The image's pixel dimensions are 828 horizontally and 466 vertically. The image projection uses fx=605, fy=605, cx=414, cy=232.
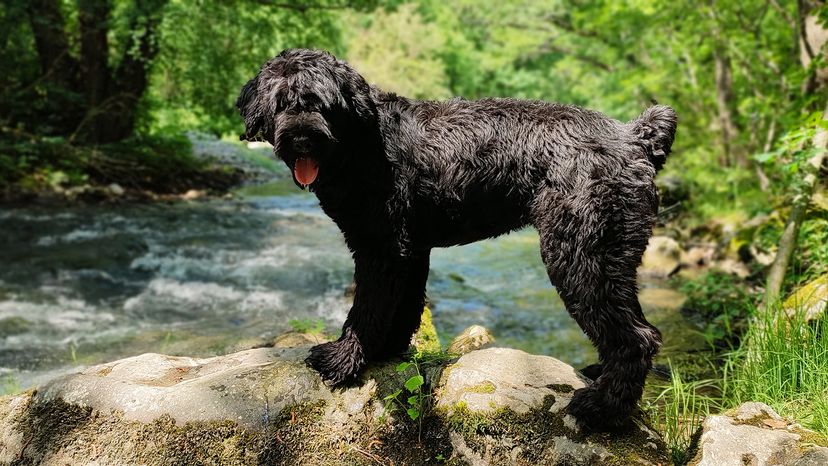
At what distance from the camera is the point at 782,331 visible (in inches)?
159

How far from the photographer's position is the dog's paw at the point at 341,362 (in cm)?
327

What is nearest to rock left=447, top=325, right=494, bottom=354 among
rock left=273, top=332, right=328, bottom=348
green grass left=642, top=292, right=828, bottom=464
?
rock left=273, top=332, right=328, bottom=348

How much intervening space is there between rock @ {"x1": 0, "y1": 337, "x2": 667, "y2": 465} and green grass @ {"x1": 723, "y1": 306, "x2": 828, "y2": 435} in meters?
1.12

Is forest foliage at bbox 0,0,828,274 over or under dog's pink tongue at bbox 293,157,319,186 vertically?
over

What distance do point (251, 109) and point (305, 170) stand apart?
42 cm

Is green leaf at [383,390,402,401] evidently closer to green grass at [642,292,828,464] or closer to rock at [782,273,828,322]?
green grass at [642,292,828,464]

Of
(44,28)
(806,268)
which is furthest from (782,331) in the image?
(44,28)

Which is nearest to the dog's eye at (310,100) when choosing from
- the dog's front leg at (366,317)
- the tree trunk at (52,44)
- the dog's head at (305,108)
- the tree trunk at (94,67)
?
the dog's head at (305,108)

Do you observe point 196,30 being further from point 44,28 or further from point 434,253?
point 434,253

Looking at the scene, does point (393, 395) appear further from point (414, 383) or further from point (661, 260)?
point (661, 260)

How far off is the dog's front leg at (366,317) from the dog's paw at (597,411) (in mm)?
1052

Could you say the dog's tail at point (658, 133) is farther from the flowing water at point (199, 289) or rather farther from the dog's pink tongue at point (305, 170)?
the flowing water at point (199, 289)

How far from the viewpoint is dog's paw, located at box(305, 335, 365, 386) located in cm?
327

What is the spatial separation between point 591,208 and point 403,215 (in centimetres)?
95
